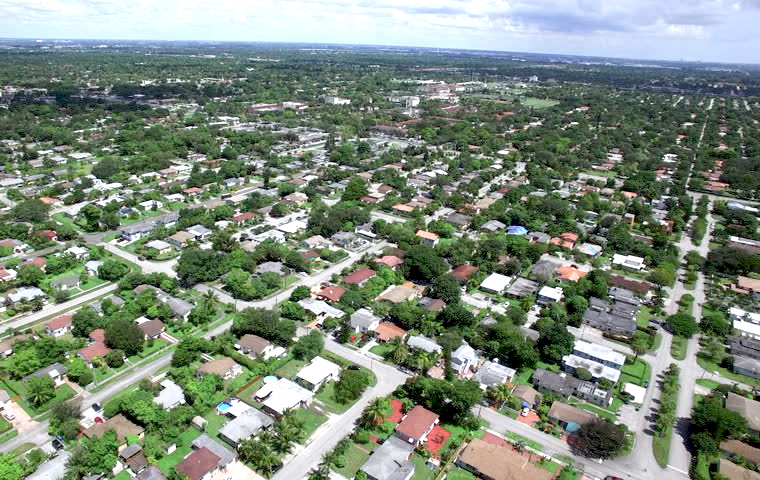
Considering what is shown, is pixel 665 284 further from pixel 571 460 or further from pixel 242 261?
pixel 242 261

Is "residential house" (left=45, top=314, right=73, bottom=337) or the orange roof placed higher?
the orange roof

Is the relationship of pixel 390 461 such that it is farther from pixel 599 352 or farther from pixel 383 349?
pixel 599 352

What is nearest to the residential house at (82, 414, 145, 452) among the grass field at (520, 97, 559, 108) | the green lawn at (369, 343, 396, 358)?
the green lawn at (369, 343, 396, 358)

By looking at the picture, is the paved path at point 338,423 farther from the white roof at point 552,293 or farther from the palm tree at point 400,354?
the white roof at point 552,293

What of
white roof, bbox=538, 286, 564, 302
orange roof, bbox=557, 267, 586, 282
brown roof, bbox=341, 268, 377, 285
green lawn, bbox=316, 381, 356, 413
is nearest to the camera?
green lawn, bbox=316, 381, 356, 413

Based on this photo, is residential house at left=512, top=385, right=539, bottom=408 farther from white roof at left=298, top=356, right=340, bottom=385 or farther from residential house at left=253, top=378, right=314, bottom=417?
residential house at left=253, top=378, right=314, bottom=417

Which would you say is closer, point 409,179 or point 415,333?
point 415,333

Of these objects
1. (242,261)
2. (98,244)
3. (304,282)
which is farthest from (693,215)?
(98,244)
